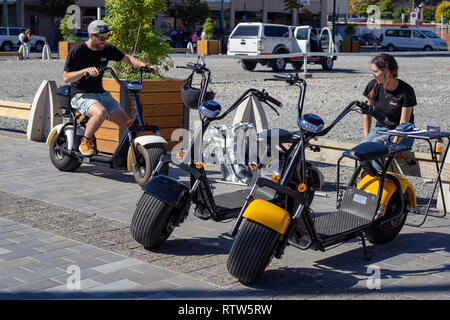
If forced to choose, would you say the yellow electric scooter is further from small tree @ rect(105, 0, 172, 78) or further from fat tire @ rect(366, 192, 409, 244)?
small tree @ rect(105, 0, 172, 78)

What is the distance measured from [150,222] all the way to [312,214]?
1178 mm

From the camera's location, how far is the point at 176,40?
171ft

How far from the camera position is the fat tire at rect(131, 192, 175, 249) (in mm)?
5074

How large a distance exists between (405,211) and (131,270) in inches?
89.9

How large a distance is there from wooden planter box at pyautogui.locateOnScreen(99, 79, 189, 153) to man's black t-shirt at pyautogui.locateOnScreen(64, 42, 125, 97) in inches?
30.0

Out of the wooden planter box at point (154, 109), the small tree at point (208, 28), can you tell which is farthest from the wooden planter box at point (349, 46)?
the wooden planter box at point (154, 109)

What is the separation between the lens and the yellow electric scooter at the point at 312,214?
4477 millimetres

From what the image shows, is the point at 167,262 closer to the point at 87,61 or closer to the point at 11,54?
the point at 87,61

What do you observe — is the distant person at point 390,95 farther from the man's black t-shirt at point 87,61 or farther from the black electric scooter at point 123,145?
the man's black t-shirt at point 87,61

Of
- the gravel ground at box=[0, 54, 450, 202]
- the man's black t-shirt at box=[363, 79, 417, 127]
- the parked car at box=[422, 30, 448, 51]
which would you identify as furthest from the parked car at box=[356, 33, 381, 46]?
the man's black t-shirt at box=[363, 79, 417, 127]

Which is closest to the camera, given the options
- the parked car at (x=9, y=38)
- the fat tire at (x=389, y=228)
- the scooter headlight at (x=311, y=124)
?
the scooter headlight at (x=311, y=124)

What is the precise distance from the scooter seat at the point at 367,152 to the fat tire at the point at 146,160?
2.69 meters
